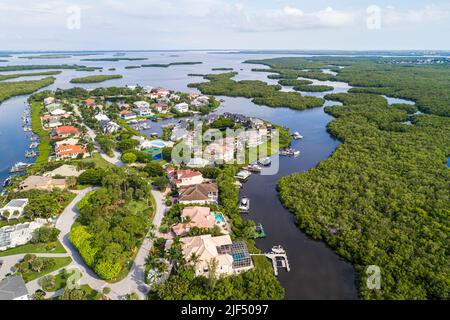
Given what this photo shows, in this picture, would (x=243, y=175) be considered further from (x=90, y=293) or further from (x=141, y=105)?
(x=141, y=105)

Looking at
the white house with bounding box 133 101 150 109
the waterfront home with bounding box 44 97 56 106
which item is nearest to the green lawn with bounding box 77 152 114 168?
the white house with bounding box 133 101 150 109

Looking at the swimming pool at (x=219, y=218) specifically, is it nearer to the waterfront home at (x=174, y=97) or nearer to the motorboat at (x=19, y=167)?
the motorboat at (x=19, y=167)

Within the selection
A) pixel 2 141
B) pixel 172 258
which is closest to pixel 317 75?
pixel 2 141

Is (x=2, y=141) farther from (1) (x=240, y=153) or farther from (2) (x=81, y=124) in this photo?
(1) (x=240, y=153)

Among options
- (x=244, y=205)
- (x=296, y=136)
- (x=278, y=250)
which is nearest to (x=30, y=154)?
(x=244, y=205)

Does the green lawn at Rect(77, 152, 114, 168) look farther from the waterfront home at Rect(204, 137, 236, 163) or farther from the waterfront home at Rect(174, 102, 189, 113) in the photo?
the waterfront home at Rect(174, 102, 189, 113)
